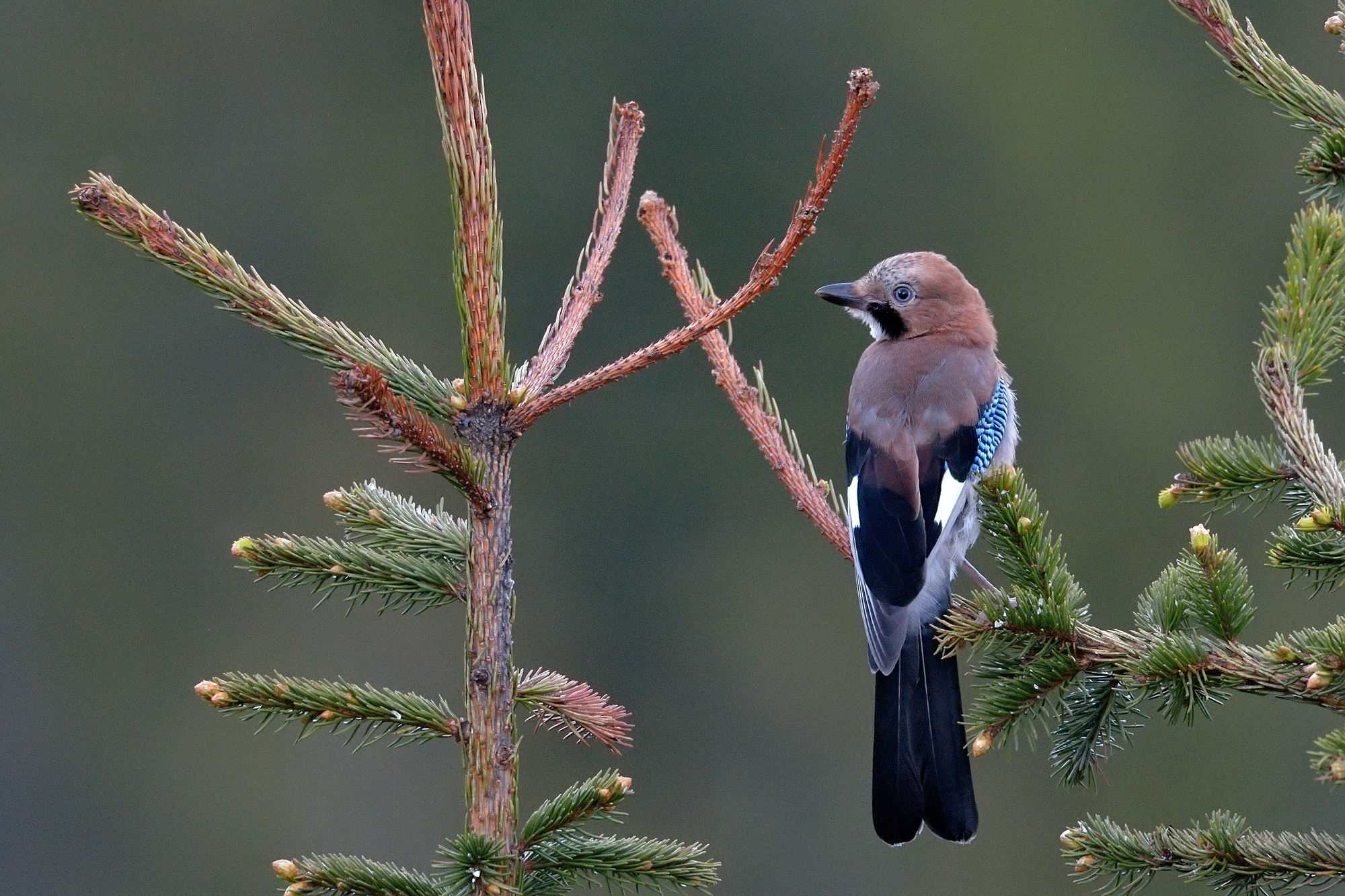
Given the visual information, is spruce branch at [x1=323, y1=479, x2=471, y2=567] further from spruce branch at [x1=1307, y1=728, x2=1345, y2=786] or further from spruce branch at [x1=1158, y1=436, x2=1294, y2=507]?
spruce branch at [x1=1307, y1=728, x2=1345, y2=786]

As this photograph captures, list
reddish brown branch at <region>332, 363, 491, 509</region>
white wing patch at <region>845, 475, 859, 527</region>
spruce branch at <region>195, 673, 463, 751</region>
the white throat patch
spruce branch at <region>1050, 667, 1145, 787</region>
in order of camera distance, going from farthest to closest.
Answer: the white throat patch → white wing patch at <region>845, 475, 859, 527</region> → spruce branch at <region>1050, 667, 1145, 787</region> → spruce branch at <region>195, 673, 463, 751</region> → reddish brown branch at <region>332, 363, 491, 509</region>

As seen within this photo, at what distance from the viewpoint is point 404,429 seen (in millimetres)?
2119

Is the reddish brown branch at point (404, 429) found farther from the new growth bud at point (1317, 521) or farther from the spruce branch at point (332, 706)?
the new growth bud at point (1317, 521)

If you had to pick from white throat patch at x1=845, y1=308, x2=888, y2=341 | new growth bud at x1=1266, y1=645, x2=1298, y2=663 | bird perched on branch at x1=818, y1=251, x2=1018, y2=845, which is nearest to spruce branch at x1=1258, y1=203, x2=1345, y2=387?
new growth bud at x1=1266, y1=645, x2=1298, y2=663

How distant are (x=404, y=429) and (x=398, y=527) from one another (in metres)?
0.54

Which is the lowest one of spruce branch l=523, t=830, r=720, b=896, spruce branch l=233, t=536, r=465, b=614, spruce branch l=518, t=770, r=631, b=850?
spruce branch l=523, t=830, r=720, b=896

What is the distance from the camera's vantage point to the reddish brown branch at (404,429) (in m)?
2.04

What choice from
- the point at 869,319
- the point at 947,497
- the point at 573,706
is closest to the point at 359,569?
the point at 573,706

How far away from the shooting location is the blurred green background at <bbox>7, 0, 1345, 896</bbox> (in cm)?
1553

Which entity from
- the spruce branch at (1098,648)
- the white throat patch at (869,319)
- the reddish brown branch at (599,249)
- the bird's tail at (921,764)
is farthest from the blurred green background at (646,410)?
the spruce branch at (1098,648)

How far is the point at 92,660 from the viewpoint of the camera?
52.5 feet

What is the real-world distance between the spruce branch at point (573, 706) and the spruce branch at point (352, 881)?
1.24 ft

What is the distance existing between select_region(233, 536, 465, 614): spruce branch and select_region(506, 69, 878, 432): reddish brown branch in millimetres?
286

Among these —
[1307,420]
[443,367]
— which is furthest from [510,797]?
[443,367]
